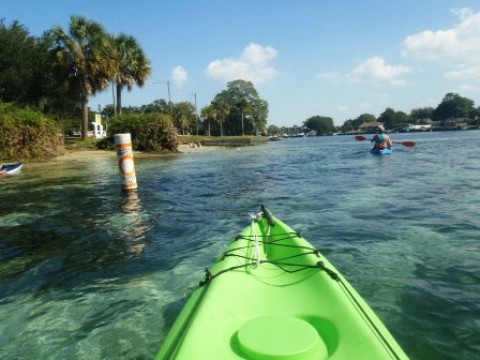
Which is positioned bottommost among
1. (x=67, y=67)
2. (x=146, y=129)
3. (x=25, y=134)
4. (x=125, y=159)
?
(x=125, y=159)

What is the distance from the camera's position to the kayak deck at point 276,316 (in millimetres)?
2586

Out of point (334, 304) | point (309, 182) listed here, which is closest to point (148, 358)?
point (334, 304)

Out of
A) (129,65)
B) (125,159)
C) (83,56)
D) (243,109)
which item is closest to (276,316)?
(125,159)

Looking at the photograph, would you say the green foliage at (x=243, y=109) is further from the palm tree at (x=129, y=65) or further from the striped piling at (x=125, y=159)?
the striped piling at (x=125, y=159)

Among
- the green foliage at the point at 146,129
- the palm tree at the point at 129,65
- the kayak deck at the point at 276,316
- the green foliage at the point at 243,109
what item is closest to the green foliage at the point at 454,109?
the green foliage at the point at 243,109

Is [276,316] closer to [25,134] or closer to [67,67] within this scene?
[25,134]

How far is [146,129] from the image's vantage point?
118ft

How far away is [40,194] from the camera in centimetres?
1335

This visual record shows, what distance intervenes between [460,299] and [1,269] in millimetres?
6528

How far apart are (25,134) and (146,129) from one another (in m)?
12.0

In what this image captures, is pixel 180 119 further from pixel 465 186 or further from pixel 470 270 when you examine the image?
pixel 470 270

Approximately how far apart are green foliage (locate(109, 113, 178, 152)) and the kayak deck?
32.8 metres

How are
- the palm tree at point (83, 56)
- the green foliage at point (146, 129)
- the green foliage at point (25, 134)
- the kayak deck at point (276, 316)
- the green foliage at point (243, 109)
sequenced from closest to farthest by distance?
1. the kayak deck at point (276, 316)
2. the green foliage at point (25, 134)
3. the palm tree at point (83, 56)
4. the green foliage at point (146, 129)
5. the green foliage at point (243, 109)

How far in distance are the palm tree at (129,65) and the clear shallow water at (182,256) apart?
92.4 feet
